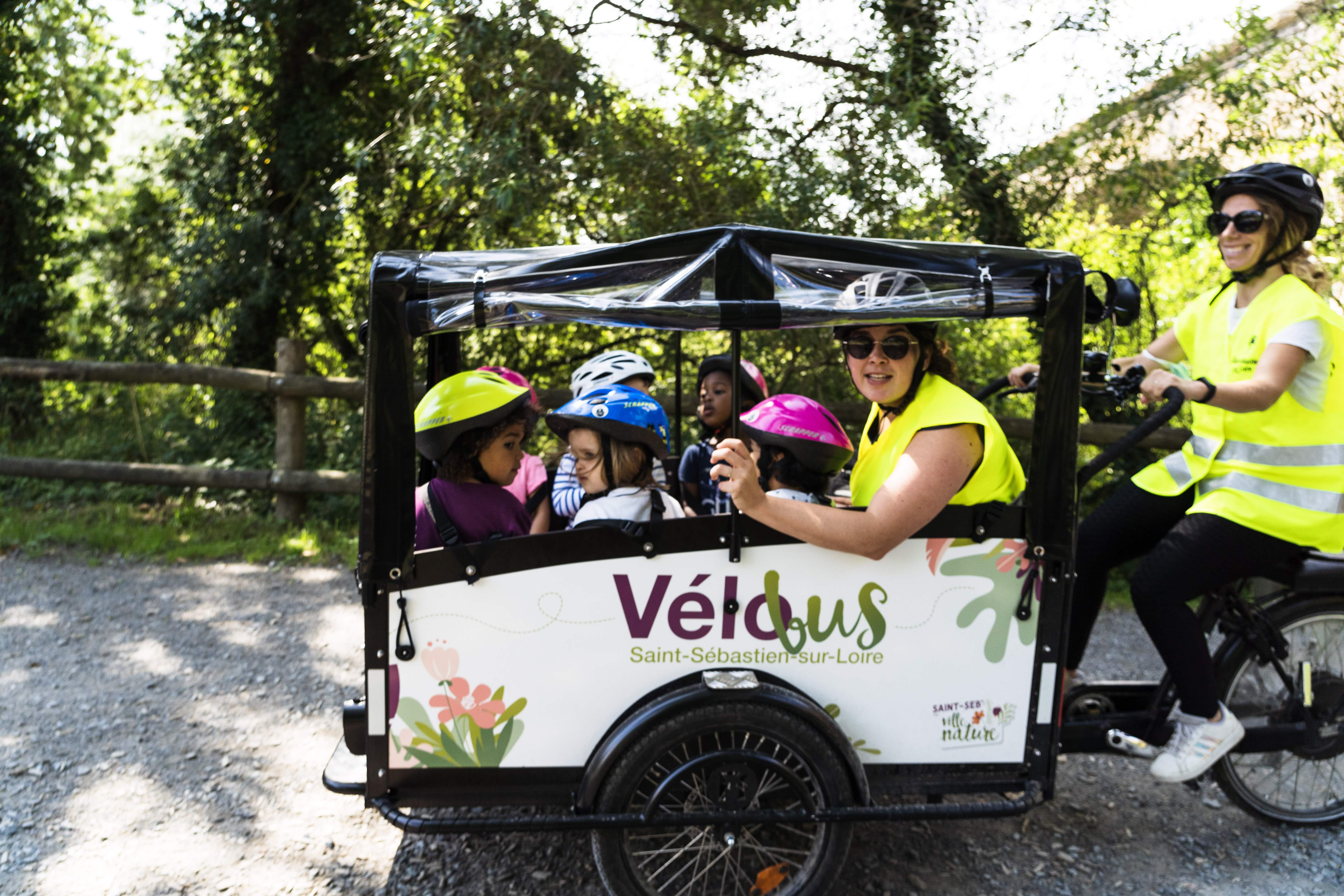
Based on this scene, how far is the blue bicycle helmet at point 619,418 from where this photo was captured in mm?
2592

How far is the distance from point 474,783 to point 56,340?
26.5ft

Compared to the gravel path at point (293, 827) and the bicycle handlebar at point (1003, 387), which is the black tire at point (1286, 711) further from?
the bicycle handlebar at point (1003, 387)

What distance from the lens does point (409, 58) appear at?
17.0 ft

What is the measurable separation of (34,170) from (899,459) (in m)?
8.78

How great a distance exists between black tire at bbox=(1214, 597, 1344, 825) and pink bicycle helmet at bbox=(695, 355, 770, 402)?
6.63 ft

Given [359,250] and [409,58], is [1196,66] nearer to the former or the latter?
[409,58]

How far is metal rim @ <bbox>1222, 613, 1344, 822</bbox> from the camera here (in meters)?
2.91

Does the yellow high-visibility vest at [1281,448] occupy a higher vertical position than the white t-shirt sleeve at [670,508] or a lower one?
higher

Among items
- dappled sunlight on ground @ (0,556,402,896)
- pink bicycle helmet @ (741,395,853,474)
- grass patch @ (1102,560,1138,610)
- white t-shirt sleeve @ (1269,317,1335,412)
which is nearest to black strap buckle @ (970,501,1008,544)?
pink bicycle helmet @ (741,395,853,474)

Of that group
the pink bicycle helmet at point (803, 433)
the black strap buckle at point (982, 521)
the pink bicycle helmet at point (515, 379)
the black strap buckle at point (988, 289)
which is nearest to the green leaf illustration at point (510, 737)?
the pink bicycle helmet at point (515, 379)

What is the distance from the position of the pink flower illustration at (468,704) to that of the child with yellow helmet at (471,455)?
39cm

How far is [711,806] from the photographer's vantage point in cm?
237

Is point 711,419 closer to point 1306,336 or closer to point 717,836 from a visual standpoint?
point 717,836

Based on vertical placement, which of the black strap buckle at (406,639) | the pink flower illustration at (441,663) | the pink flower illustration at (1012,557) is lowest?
the pink flower illustration at (441,663)
